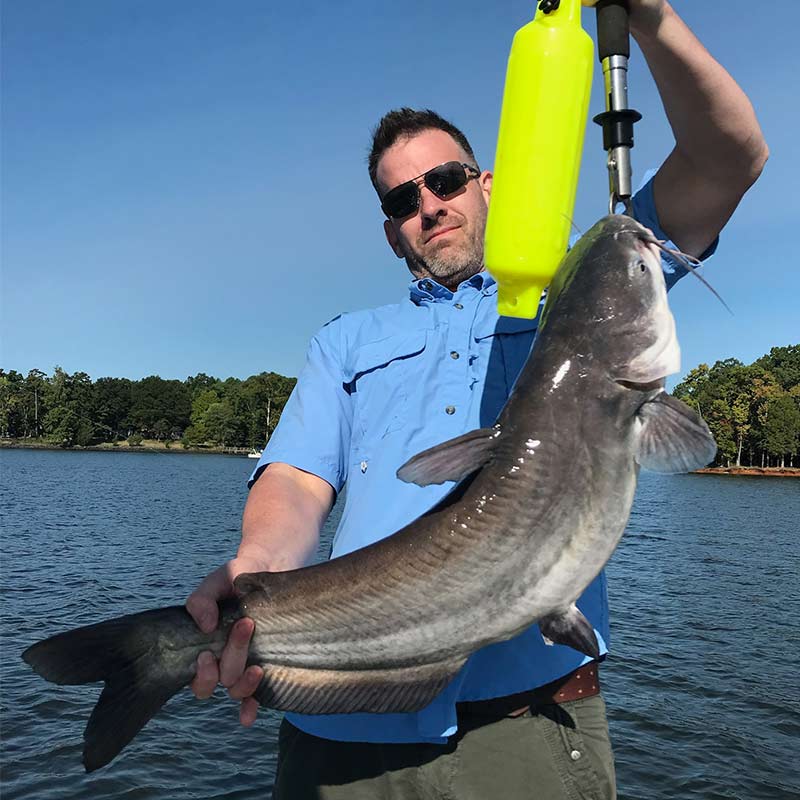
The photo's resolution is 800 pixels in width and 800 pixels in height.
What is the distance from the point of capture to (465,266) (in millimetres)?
3357

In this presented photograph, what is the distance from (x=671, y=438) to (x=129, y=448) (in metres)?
117

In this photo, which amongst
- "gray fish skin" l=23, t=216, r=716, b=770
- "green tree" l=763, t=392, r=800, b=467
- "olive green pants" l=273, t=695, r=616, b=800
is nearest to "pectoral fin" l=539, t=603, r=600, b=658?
"gray fish skin" l=23, t=216, r=716, b=770

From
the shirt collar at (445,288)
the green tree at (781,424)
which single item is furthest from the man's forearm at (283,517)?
the green tree at (781,424)

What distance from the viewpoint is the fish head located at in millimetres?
2314

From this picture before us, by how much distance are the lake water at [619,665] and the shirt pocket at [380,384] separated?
662 centimetres

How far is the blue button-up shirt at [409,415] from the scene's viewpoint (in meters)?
2.67

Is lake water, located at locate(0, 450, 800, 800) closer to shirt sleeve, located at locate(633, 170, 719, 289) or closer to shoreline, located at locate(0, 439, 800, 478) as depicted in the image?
shirt sleeve, located at locate(633, 170, 719, 289)

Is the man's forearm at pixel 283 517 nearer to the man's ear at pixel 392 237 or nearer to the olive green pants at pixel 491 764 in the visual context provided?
the olive green pants at pixel 491 764

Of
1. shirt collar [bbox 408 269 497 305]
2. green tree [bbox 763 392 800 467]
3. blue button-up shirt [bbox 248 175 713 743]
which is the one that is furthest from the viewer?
green tree [bbox 763 392 800 467]

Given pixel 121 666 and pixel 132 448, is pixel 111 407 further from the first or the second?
pixel 121 666

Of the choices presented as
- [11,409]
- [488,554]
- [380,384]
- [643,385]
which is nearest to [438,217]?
[380,384]

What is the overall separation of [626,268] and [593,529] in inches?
32.3

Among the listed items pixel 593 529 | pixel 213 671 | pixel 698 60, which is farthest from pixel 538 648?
pixel 698 60

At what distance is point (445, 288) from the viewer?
11.0ft
